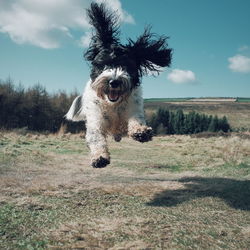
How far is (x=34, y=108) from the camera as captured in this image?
36.7 m

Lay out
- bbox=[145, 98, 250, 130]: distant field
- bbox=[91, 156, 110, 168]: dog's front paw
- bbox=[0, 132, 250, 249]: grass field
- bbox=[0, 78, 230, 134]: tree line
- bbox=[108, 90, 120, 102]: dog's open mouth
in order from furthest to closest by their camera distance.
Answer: bbox=[145, 98, 250, 130]: distant field
bbox=[0, 78, 230, 134]: tree line
bbox=[108, 90, 120, 102]: dog's open mouth
bbox=[91, 156, 110, 168]: dog's front paw
bbox=[0, 132, 250, 249]: grass field

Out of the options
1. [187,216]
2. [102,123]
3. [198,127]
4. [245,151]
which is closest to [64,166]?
[102,123]

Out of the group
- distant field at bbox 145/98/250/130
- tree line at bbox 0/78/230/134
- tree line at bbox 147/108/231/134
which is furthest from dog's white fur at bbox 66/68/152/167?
distant field at bbox 145/98/250/130

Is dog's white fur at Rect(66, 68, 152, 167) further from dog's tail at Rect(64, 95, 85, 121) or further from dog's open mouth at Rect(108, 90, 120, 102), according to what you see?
dog's tail at Rect(64, 95, 85, 121)

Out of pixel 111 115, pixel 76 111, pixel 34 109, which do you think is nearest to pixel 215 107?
pixel 34 109

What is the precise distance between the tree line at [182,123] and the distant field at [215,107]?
24870 millimetres

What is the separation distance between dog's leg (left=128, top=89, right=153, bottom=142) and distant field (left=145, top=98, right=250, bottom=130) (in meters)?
80.5

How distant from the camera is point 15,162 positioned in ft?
31.4

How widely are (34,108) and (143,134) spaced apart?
32.9 metres

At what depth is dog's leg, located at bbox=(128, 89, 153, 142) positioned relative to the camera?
5484 millimetres

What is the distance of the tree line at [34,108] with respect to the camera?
116 ft

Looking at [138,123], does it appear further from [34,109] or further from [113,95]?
[34,109]

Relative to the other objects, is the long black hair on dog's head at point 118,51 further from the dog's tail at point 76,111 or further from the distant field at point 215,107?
the distant field at point 215,107

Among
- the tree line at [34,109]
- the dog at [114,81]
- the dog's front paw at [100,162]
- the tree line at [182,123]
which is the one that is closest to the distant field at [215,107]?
the tree line at [182,123]
